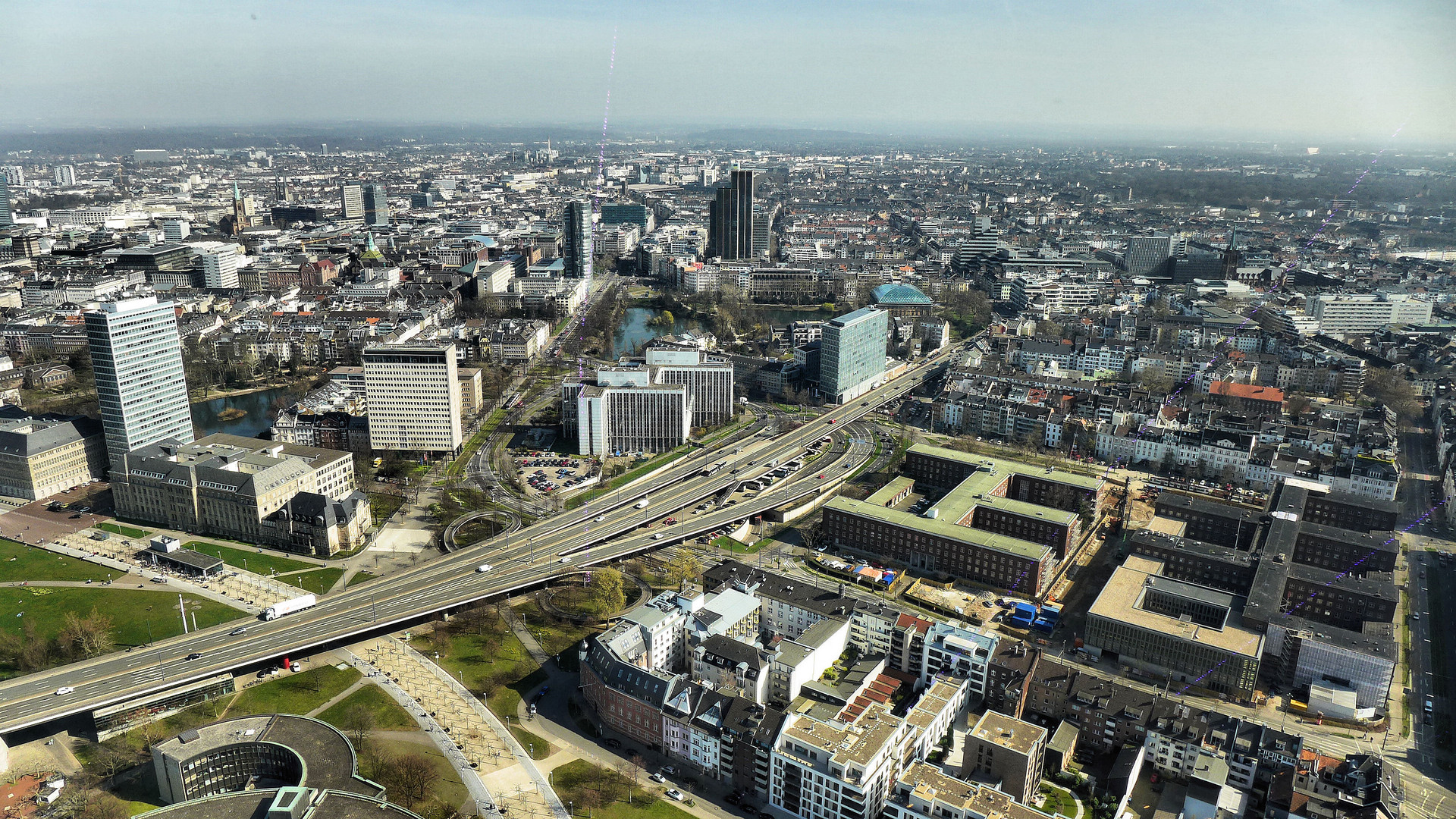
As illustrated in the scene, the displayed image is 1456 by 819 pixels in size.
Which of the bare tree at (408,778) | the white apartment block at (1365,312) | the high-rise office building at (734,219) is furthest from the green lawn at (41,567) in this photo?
the high-rise office building at (734,219)

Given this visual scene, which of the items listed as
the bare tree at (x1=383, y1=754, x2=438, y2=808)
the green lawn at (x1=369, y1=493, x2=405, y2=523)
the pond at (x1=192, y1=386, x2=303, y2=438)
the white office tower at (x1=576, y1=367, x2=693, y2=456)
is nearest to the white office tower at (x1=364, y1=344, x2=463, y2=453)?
the green lawn at (x1=369, y1=493, x2=405, y2=523)

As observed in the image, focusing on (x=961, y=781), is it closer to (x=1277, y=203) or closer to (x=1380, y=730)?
(x=1380, y=730)

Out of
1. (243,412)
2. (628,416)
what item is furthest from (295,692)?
(243,412)

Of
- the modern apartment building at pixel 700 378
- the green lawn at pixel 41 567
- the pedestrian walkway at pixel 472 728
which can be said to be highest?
the modern apartment building at pixel 700 378

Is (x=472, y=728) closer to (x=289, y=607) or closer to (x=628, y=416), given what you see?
(x=289, y=607)

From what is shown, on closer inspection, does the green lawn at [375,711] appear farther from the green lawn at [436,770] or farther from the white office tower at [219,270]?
the white office tower at [219,270]
